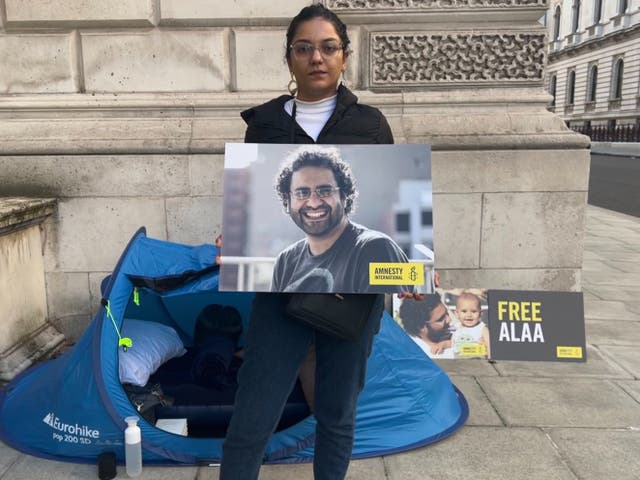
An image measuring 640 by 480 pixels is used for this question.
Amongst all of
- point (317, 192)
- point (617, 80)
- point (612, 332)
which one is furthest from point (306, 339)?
point (617, 80)

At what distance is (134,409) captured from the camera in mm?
2715

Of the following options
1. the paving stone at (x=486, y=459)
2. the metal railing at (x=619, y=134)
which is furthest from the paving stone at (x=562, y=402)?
the metal railing at (x=619, y=134)

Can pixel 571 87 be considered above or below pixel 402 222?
above

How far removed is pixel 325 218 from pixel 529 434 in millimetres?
1952

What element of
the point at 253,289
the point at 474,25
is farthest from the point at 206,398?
the point at 474,25

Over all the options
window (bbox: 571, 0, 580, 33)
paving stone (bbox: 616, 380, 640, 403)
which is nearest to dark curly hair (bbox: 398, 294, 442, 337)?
paving stone (bbox: 616, 380, 640, 403)

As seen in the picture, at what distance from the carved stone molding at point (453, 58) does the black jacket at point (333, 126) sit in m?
2.61

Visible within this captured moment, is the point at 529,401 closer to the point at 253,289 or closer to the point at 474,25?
the point at 253,289

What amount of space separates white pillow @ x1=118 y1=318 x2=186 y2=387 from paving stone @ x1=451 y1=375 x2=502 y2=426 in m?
1.84

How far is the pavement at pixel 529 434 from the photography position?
266cm

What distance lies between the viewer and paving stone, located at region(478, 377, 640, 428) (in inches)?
124

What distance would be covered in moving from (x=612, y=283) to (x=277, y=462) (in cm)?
510

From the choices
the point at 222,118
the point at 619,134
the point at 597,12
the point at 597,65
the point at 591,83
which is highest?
the point at 597,12

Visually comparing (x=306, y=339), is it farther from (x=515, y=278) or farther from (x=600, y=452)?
(x=515, y=278)
